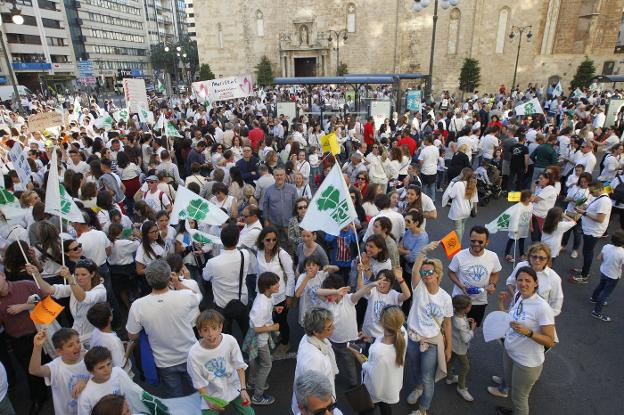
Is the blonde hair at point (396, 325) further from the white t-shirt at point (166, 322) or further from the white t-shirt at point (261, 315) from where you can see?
the white t-shirt at point (166, 322)

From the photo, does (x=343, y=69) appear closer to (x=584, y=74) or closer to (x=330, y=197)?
(x=584, y=74)

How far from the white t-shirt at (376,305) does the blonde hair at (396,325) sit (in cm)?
65

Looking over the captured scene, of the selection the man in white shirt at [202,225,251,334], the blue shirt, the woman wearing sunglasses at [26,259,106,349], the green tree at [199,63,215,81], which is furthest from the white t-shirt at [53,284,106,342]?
the green tree at [199,63,215,81]

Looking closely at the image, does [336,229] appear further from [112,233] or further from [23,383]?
[23,383]

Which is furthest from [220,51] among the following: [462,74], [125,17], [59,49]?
[125,17]

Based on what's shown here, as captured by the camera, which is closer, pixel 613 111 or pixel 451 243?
pixel 451 243

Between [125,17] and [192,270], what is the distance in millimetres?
85127

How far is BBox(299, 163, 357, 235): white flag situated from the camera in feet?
13.7

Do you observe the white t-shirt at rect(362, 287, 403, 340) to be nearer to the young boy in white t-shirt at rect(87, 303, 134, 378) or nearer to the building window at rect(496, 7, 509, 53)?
the young boy in white t-shirt at rect(87, 303, 134, 378)

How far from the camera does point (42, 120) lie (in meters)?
10.6

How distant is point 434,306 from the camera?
140 inches

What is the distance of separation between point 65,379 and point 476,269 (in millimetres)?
3895

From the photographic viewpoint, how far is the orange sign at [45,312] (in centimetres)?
309

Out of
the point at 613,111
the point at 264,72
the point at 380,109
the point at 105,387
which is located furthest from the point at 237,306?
the point at 264,72
